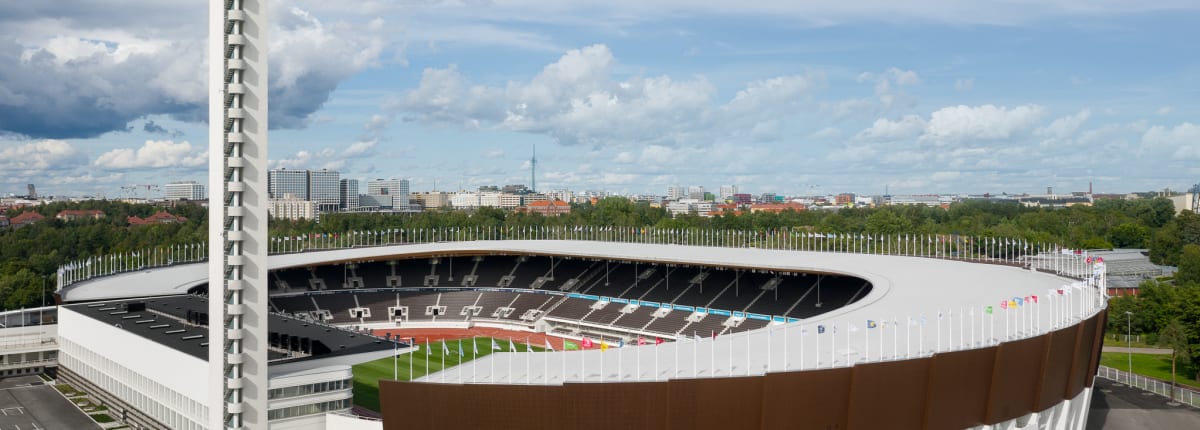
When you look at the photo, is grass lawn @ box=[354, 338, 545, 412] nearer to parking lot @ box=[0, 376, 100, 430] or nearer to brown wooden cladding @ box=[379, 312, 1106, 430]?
brown wooden cladding @ box=[379, 312, 1106, 430]

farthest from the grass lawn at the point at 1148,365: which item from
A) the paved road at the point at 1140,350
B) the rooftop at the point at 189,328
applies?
the rooftop at the point at 189,328

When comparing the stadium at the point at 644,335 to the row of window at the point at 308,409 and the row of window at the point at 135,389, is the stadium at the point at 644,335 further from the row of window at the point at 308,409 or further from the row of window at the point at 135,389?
the row of window at the point at 135,389

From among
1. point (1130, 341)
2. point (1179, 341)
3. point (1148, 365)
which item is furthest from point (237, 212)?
point (1130, 341)

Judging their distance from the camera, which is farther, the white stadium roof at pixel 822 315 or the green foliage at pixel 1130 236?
the green foliage at pixel 1130 236

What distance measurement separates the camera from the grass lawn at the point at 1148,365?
70.9 meters

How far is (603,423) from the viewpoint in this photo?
32.9m

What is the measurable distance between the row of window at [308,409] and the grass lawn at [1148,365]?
211 ft

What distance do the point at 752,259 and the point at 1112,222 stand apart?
125003 millimetres

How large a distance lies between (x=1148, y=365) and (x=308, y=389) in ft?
235

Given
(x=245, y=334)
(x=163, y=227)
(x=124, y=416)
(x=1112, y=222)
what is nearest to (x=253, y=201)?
(x=245, y=334)

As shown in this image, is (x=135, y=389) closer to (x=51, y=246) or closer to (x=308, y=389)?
(x=308, y=389)

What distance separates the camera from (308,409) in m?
39.9

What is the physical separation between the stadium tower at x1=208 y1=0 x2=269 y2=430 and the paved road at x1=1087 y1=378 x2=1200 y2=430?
161ft

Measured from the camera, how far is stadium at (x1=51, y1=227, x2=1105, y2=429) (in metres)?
33.5
